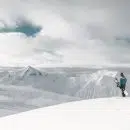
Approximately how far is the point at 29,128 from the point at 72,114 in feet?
12.0

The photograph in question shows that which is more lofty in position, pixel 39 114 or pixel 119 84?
pixel 119 84

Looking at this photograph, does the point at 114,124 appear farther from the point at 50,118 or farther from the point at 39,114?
the point at 39,114

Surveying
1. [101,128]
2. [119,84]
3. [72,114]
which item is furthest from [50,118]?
[119,84]

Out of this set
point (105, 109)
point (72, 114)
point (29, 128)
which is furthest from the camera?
point (105, 109)

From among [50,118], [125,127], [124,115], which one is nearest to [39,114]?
[50,118]

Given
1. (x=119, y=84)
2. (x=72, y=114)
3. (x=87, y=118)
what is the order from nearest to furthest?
(x=87, y=118)
(x=72, y=114)
(x=119, y=84)

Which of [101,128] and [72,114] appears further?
[72,114]

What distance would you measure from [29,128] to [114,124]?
4.26 meters

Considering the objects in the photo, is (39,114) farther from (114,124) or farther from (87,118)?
(114,124)

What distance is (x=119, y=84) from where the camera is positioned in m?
27.6

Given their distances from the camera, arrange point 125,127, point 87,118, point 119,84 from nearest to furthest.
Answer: point 125,127, point 87,118, point 119,84

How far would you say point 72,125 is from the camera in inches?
603

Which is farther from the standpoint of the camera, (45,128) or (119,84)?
(119,84)

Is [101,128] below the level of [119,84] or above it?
below
